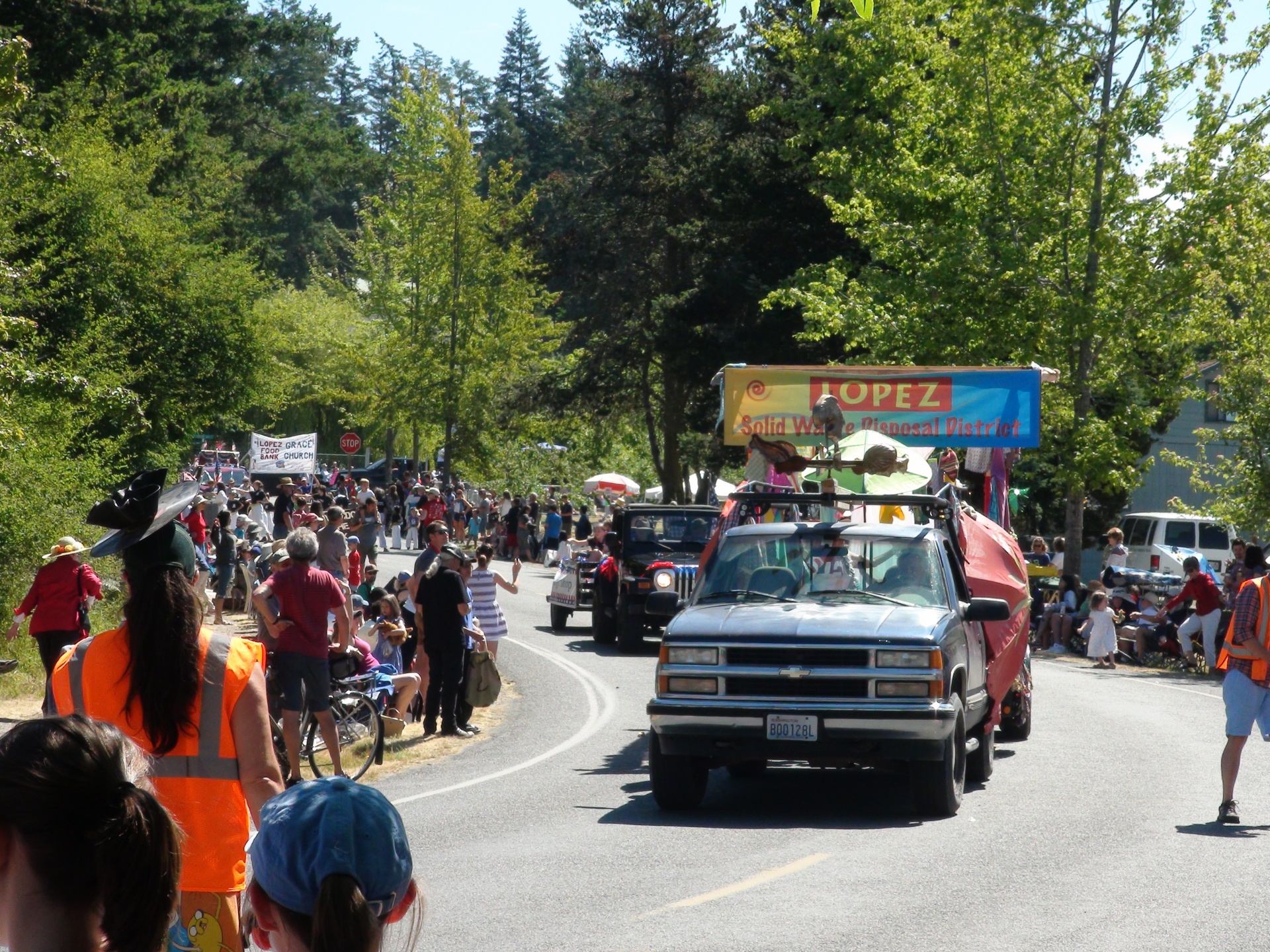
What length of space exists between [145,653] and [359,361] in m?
50.1

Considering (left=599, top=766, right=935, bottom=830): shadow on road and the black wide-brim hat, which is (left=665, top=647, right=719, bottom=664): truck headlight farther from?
the black wide-brim hat

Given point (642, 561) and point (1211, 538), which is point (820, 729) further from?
point (1211, 538)

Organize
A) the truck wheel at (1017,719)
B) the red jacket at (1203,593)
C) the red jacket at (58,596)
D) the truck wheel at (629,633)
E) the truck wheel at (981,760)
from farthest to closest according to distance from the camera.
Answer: the truck wheel at (629,633) → the red jacket at (1203,593) → the truck wheel at (1017,719) → the red jacket at (58,596) → the truck wheel at (981,760)

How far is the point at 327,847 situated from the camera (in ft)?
7.90

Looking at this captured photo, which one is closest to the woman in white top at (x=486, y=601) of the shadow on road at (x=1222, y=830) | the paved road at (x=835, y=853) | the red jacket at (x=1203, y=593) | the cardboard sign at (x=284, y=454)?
the paved road at (x=835, y=853)

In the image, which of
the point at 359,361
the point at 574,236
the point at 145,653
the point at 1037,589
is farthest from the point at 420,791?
the point at 359,361

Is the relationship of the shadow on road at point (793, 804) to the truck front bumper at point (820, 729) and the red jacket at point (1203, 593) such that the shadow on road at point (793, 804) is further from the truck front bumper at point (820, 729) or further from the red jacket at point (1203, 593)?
the red jacket at point (1203, 593)

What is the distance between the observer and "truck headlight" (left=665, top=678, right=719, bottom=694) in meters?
10.3

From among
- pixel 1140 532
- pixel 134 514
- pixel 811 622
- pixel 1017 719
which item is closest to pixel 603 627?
pixel 1017 719

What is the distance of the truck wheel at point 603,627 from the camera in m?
24.3

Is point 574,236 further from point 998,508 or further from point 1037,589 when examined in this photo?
A: point 998,508

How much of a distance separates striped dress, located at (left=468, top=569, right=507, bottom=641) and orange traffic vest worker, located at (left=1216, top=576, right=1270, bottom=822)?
822 centimetres

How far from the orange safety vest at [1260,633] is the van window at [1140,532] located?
94.2 feet

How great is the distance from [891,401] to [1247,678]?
444 cm
